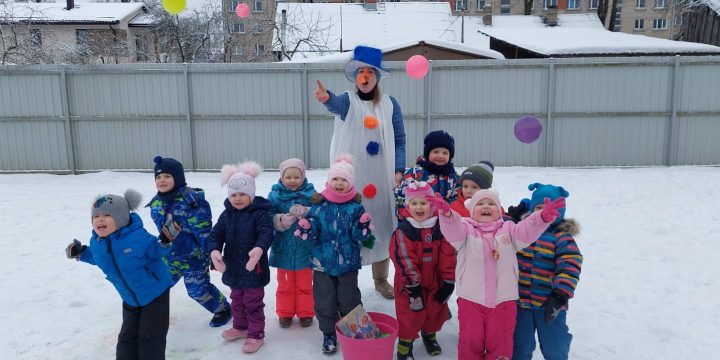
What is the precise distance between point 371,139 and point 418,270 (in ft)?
3.89

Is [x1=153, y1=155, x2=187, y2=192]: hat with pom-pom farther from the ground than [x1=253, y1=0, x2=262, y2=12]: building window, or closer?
closer

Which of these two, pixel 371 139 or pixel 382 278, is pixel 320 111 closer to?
pixel 382 278

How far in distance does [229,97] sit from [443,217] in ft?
27.9

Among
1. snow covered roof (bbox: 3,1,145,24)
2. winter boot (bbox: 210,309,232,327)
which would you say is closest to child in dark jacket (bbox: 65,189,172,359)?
winter boot (bbox: 210,309,232,327)

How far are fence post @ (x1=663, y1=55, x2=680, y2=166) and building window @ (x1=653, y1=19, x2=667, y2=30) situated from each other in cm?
3538

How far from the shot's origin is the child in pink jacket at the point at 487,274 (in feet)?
10.0

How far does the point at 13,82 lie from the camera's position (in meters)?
10.5

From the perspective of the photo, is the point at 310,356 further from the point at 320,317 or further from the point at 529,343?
the point at 529,343

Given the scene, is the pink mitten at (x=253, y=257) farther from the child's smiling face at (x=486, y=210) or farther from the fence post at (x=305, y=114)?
the fence post at (x=305, y=114)

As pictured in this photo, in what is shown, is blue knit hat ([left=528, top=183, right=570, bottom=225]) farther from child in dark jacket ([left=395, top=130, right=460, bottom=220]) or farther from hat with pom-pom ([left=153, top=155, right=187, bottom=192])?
hat with pom-pom ([left=153, top=155, right=187, bottom=192])

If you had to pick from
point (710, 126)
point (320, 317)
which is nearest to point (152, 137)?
point (320, 317)

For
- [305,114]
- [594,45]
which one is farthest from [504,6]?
[305,114]

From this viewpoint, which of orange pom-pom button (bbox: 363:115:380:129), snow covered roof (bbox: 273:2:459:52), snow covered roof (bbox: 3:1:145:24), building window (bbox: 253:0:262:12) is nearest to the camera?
orange pom-pom button (bbox: 363:115:380:129)

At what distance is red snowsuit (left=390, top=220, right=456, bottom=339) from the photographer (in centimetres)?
340
